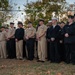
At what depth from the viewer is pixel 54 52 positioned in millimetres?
13883

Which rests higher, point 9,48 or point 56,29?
point 56,29

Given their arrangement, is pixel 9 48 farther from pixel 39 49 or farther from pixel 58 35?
pixel 58 35

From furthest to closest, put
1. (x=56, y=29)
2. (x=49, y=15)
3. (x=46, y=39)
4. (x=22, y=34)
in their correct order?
(x=49, y=15), (x=22, y=34), (x=46, y=39), (x=56, y=29)

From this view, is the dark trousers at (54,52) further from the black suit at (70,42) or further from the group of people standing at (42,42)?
the black suit at (70,42)

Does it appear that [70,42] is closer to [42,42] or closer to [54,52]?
[54,52]

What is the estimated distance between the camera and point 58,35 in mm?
13641

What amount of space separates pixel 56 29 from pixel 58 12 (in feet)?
51.1

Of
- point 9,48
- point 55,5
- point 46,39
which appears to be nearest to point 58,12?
point 55,5

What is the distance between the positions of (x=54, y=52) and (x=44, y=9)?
50.8 feet

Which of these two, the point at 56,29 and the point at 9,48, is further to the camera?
the point at 9,48

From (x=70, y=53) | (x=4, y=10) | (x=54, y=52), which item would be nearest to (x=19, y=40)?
(x=54, y=52)

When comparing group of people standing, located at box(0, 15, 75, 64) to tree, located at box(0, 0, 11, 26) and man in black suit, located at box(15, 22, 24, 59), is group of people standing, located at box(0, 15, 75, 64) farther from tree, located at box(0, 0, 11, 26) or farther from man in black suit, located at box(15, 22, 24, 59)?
tree, located at box(0, 0, 11, 26)

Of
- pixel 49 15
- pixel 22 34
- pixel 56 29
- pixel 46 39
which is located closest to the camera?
pixel 56 29

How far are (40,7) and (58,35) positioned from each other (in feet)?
53.3
